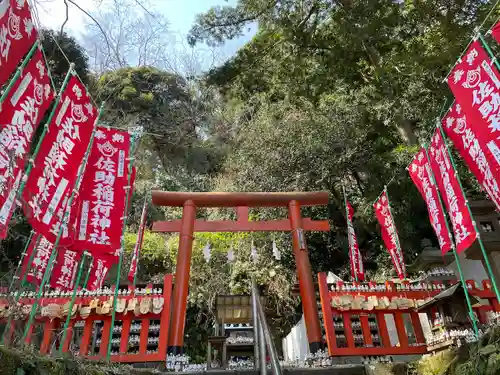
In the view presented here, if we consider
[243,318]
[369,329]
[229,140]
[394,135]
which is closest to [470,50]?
[369,329]

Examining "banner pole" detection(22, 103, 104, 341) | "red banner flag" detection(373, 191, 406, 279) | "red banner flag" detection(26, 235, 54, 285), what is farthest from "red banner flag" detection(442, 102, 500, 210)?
"red banner flag" detection(26, 235, 54, 285)

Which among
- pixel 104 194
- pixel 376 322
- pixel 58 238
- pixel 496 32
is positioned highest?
pixel 496 32

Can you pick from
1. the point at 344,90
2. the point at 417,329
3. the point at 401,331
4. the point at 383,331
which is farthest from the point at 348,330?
the point at 344,90

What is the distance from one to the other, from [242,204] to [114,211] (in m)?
3.92

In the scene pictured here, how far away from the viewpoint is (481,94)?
4.81m

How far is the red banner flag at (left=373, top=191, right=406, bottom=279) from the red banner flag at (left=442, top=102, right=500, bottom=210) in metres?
2.88

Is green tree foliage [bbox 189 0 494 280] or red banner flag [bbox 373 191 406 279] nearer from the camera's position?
red banner flag [bbox 373 191 406 279]

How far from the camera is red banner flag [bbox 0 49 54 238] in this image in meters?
3.52

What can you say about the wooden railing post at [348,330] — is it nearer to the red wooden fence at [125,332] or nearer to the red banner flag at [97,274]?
the red wooden fence at [125,332]

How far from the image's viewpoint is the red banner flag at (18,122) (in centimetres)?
352

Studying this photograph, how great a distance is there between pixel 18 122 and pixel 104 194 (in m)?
2.06

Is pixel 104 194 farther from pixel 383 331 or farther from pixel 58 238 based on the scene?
pixel 383 331

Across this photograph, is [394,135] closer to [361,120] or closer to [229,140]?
[361,120]

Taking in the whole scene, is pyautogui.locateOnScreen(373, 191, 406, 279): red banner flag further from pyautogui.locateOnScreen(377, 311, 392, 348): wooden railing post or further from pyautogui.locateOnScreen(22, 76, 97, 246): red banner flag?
pyautogui.locateOnScreen(22, 76, 97, 246): red banner flag
